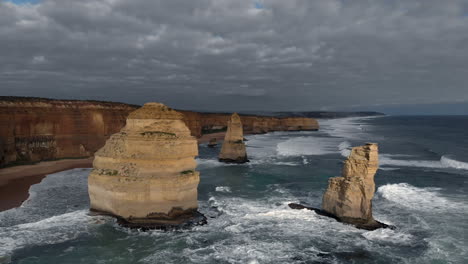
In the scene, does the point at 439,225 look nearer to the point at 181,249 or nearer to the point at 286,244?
the point at 286,244

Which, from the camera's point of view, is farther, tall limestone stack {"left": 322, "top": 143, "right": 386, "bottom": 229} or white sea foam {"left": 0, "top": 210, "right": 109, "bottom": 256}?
tall limestone stack {"left": 322, "top": 143, "right": 386, "bottom": 229}

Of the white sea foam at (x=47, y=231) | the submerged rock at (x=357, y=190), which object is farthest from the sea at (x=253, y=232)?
the submerged rock at (x=357, y=190)

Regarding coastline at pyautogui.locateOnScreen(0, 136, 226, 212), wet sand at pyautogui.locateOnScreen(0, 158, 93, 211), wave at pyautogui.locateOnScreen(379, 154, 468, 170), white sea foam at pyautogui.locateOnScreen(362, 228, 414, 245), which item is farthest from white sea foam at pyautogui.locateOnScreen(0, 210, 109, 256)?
wave at pyautogui.locateOnScreen(379, 154, 468, 170)

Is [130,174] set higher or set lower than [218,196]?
higher

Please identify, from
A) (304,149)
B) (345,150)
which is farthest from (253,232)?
(304,149)

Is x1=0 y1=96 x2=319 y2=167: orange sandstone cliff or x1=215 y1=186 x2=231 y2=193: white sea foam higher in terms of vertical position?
x1=0 y1=96 x2=319 y2=167: orange sandstone cliff

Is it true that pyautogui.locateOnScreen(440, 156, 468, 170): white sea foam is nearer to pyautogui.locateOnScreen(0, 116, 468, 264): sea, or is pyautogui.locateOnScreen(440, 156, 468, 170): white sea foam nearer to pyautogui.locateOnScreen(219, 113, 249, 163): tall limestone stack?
pyautogui.locateOnScreen(0, 116, 468, 264): sea

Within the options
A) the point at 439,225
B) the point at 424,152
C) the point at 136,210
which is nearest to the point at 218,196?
the point at 136,210
